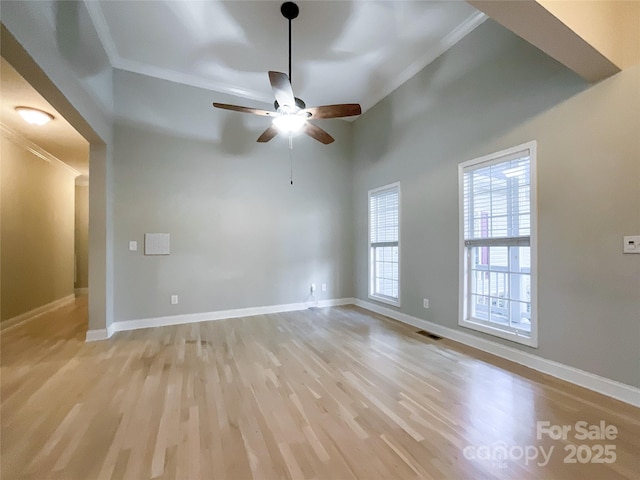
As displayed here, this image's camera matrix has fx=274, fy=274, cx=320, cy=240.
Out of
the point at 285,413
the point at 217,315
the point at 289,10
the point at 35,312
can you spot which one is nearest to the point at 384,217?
the point at 289,10

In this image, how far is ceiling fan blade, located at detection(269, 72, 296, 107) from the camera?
93.7 inches

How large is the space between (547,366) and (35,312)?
23.1 feet

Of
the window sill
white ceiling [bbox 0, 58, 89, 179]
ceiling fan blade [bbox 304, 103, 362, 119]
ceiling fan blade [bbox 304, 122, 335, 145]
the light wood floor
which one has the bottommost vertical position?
the light wood floor

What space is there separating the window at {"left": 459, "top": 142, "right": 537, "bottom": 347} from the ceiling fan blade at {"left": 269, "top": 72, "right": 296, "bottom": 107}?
2132mm

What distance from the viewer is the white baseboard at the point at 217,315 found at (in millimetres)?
3854

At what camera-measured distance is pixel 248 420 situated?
5.95ft

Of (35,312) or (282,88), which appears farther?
(35,312)

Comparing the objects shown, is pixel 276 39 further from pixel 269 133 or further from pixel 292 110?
pixel 292 110

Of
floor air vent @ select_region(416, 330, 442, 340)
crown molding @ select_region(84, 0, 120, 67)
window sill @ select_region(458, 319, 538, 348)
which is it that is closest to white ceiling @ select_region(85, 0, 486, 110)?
crown molding @ select_region(84, 0, 120, 67)

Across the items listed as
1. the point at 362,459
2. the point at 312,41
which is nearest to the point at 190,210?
the point at 312,41

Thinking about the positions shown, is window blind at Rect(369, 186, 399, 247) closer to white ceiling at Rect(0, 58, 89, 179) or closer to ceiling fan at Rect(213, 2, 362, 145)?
ceiling fan at Rect(213, 2, 362, 145)

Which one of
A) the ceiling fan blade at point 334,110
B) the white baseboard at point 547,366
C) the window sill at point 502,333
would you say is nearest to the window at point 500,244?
the window sill at point 502,333

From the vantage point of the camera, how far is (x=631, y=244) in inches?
78.9

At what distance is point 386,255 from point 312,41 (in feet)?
10.7
